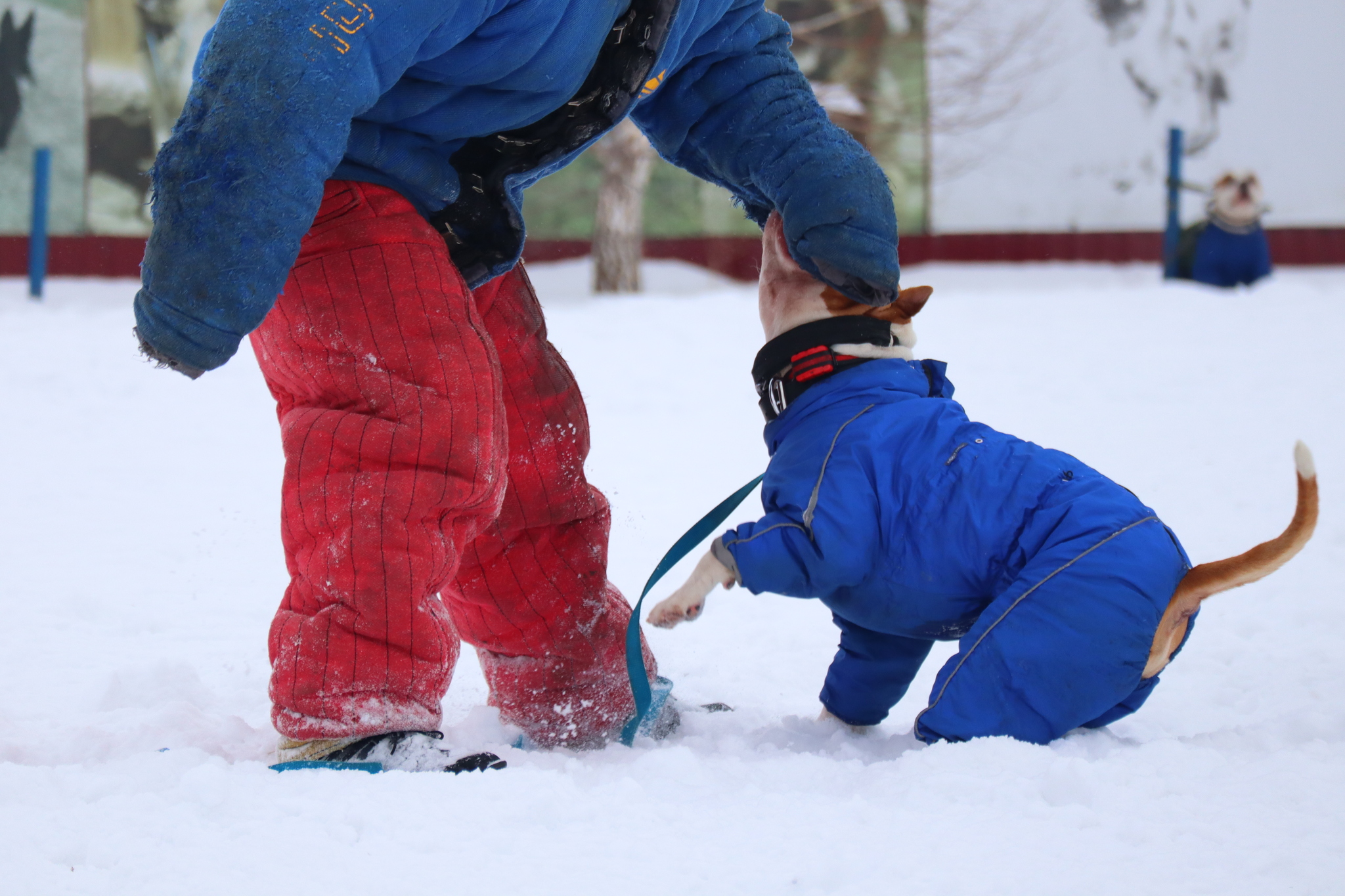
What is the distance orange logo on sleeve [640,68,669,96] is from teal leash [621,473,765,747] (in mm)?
619

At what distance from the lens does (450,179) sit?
164cm

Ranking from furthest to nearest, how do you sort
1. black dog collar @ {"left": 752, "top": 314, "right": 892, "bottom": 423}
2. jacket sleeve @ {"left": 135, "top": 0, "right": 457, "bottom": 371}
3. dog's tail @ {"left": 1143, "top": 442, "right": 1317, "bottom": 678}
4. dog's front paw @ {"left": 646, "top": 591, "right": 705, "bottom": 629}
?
black dog collar @ {"left": 752, "top": 314, "right": 892, "bottom": 423} < dog's front paw @ {"left": 646, "top": 591, "right": 705, "bottom": 629} < dog's tail @ {"left": 1143, "top": 442, "right": 1317, "bottom": 678} < jacket sleeve @ {"left": 135, "top": 0, "right": 457, "bottom": 371}

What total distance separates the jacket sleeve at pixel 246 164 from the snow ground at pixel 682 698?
523 millimetres

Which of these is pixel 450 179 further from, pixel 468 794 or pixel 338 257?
pixel 468 794

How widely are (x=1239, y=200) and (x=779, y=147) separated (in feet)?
23.0

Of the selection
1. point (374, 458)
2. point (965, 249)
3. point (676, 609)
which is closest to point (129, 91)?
point (965, 249)

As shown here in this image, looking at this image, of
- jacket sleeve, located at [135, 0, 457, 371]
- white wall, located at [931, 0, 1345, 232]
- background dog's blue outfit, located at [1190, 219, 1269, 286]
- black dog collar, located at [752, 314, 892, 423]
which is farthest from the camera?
white wall, located at [931, 0, 1345, 232]

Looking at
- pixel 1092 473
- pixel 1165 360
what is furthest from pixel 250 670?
pixel 1165 360

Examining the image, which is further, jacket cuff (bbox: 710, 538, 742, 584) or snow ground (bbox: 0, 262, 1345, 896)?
jacket cuff (bbox: 710, 538, 742, 584)

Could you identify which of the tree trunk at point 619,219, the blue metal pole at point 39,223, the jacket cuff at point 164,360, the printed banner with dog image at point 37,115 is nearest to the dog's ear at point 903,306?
the jacket cuff at point 164,360

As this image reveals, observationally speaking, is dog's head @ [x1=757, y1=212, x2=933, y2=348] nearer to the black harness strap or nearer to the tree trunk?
the black harness strap

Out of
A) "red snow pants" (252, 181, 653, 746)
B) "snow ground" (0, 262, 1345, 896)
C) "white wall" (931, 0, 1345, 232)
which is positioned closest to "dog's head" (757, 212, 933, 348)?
"red snow pants" (252, 181, 653, 746)

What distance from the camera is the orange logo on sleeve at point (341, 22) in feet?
4.18

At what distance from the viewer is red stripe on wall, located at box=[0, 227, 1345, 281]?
11.4m
